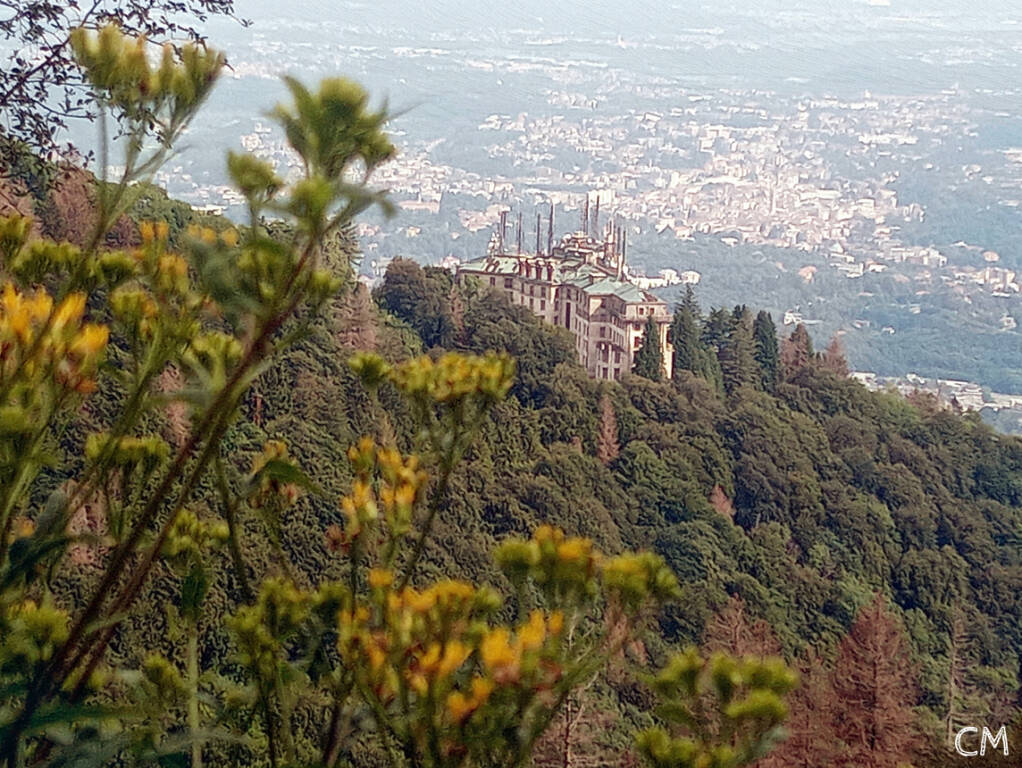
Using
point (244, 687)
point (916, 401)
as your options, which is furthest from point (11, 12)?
point (916, 401)

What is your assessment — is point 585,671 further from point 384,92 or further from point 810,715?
point 810,715

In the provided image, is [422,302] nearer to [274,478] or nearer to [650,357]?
[650,357]

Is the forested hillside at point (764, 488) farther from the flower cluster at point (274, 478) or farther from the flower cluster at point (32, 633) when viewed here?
the flower cluster at point (32, 633)

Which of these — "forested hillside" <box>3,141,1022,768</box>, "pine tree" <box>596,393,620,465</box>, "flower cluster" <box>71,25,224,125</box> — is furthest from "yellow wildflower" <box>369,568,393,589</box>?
"pine tree" <box>596,393,620,465</box>

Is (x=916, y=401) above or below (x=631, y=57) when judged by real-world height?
below

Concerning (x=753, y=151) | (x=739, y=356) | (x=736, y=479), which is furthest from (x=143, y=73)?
(x=753, y=151)

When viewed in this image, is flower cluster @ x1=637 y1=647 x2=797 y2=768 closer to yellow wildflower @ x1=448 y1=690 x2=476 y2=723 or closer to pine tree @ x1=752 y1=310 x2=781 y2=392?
yellow wildflower @ x1=448 y1=690 x2=476 y2=723
